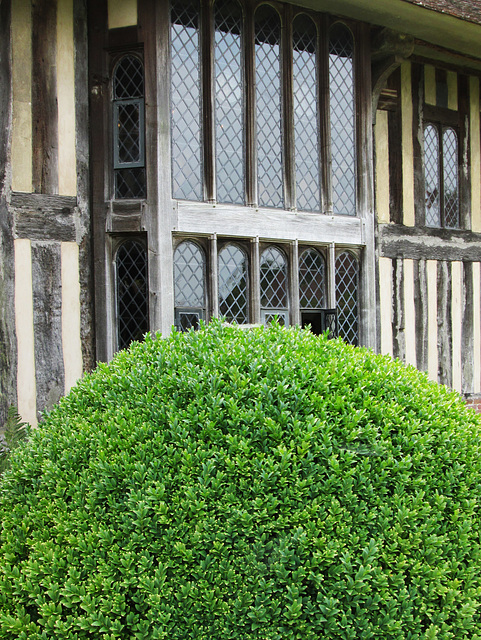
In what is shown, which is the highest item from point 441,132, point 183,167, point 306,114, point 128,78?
point 441,132

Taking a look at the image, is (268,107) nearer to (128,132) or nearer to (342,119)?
(342,119)

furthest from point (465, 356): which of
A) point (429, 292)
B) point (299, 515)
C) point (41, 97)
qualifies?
point (299, 515)

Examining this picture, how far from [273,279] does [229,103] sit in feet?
5.55

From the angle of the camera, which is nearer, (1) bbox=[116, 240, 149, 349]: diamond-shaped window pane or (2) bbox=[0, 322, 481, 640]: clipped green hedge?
(2) bbox=[0, 322, 481, 640]: clipped green hedge

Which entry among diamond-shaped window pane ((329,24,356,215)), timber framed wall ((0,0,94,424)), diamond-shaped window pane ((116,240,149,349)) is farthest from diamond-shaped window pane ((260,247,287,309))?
timber framed wall ((0,0,94,424))

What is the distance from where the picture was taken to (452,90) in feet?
27.0

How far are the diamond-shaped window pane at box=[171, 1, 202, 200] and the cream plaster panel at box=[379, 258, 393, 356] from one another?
8.89ft

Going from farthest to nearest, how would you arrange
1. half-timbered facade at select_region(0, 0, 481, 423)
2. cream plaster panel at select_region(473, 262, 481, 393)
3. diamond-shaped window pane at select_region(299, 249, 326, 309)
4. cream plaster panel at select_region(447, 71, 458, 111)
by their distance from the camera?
cream plaster panel at select_region(473, 262, 481, 393) → cream plaster panel at select_region(447, 71, 458, 111) → diamond-shaped window pane at select_region(299, 249, 326, 309) → half-timbered facade at select_region(0, 0, 481, 423)

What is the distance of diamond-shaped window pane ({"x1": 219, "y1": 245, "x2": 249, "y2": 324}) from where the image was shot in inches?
232

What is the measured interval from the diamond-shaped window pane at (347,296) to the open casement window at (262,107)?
0.54m

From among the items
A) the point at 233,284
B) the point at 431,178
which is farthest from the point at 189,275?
the point at 431,178

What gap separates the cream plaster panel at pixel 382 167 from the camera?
7.52 meters

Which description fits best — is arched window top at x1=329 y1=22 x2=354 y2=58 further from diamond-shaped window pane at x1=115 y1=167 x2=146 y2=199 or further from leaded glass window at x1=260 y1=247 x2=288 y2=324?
diamond-shaped window pane at x1=115 y1=167 x2=146 y2=199

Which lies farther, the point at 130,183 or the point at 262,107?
the point at 262,107
